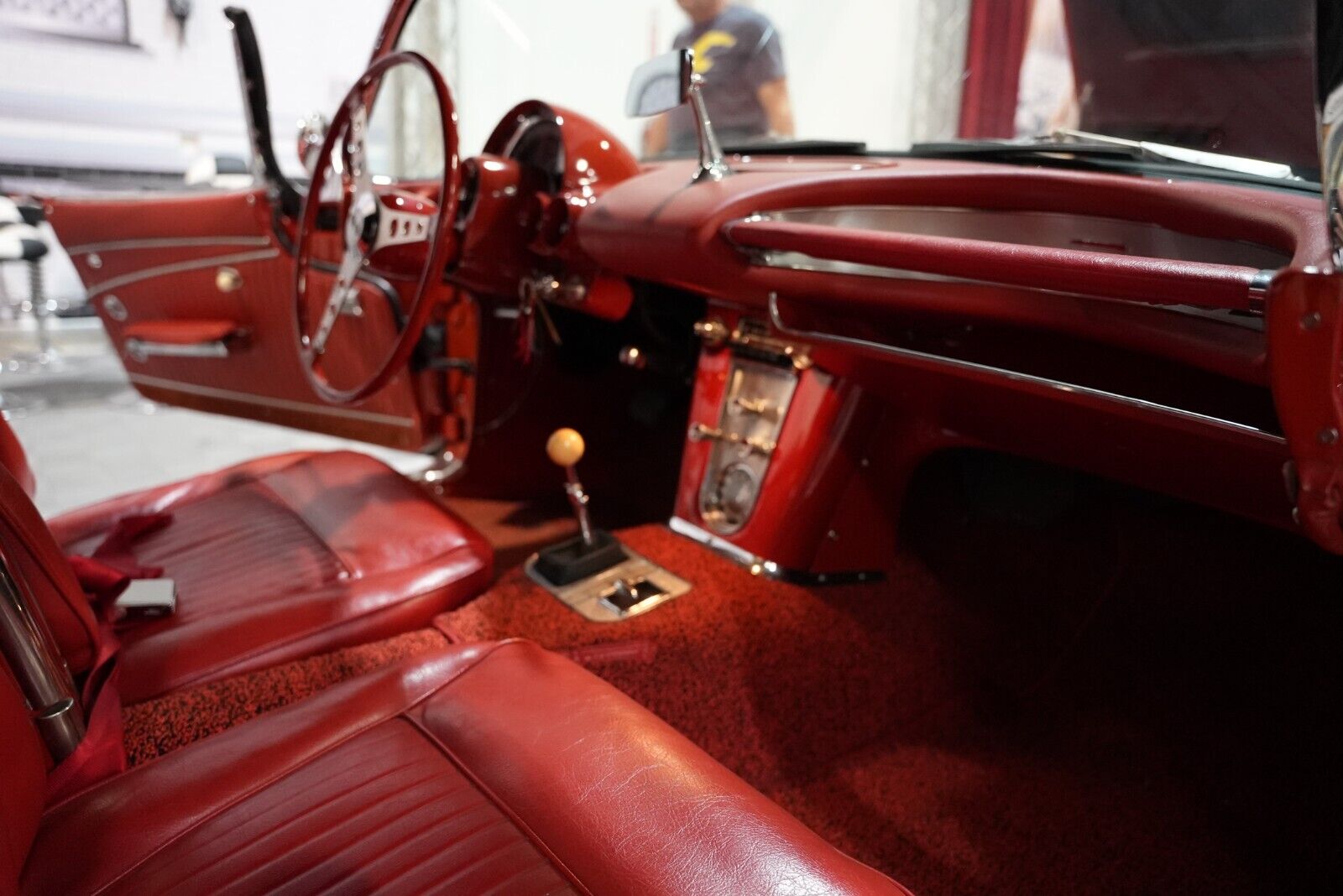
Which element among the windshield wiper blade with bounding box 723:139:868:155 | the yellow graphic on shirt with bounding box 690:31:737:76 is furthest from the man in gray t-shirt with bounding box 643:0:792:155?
the windshield wiper blade with bounding box 723:139:868:155

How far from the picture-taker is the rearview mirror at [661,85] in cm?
113

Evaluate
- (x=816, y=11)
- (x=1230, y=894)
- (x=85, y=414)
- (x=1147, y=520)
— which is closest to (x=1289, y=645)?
(x=1147, y=520)

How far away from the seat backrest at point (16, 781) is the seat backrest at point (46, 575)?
4.7 inches

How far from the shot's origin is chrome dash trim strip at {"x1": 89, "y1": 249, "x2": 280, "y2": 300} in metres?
1.94

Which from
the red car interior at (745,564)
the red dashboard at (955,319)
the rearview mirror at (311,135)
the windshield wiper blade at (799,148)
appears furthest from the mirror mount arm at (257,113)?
the windshield wiper blade at (799,148)

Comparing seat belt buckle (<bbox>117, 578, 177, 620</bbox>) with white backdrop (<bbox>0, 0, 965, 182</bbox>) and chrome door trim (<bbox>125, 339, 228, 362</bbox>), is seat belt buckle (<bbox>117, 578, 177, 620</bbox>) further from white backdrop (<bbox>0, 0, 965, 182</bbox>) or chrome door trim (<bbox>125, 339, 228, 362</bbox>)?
white backdrop (<bbox>0, 0, 965, 182</bbox>)

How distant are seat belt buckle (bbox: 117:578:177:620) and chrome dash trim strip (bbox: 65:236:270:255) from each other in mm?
1124

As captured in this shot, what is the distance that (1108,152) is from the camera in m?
1.08

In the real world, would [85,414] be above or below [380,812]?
below

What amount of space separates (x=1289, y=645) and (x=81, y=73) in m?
5.22

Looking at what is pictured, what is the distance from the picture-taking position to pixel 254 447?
303cm

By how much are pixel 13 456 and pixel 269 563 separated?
0.30 meters

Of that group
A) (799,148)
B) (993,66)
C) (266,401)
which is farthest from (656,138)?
(266,401)

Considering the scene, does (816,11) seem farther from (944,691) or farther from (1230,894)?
(1230,894)
